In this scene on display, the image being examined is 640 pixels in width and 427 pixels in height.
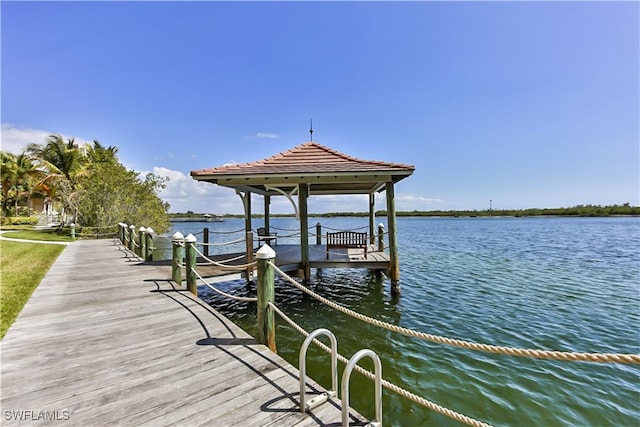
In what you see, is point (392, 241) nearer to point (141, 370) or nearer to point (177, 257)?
point (177, 257)

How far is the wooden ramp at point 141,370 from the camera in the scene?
2518 millimetres

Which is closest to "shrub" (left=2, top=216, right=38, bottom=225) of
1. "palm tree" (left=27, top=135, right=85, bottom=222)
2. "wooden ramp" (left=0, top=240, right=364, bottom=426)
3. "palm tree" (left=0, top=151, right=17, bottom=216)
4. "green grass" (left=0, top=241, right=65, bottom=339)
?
"palm tree" (left=0, top=151, right=17, bottom=216)

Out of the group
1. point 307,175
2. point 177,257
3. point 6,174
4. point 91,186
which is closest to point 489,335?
point 307,175

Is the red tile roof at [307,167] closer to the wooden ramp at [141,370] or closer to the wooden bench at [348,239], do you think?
the wooden bench at [348,239]

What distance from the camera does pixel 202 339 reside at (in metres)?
4.05

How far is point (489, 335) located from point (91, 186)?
25143mm

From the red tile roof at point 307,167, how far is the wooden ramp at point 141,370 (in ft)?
12.8

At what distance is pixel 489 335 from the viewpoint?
642 centimetres

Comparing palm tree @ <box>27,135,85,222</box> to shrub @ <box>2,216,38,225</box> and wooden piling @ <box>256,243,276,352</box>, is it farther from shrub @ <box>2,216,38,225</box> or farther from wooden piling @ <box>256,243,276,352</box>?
wooden piling @ <box>256,243,276,352</box>

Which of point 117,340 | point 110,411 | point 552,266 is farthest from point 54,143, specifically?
point 552,266

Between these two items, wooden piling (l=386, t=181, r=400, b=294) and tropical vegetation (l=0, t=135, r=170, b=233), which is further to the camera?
tropical vegetation (l=0, t=135, r=170, b=233)

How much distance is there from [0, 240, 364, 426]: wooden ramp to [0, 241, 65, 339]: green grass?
0.22 metres

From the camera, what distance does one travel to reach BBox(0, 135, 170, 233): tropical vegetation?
20578 millimetres

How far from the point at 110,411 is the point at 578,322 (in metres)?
9.46
